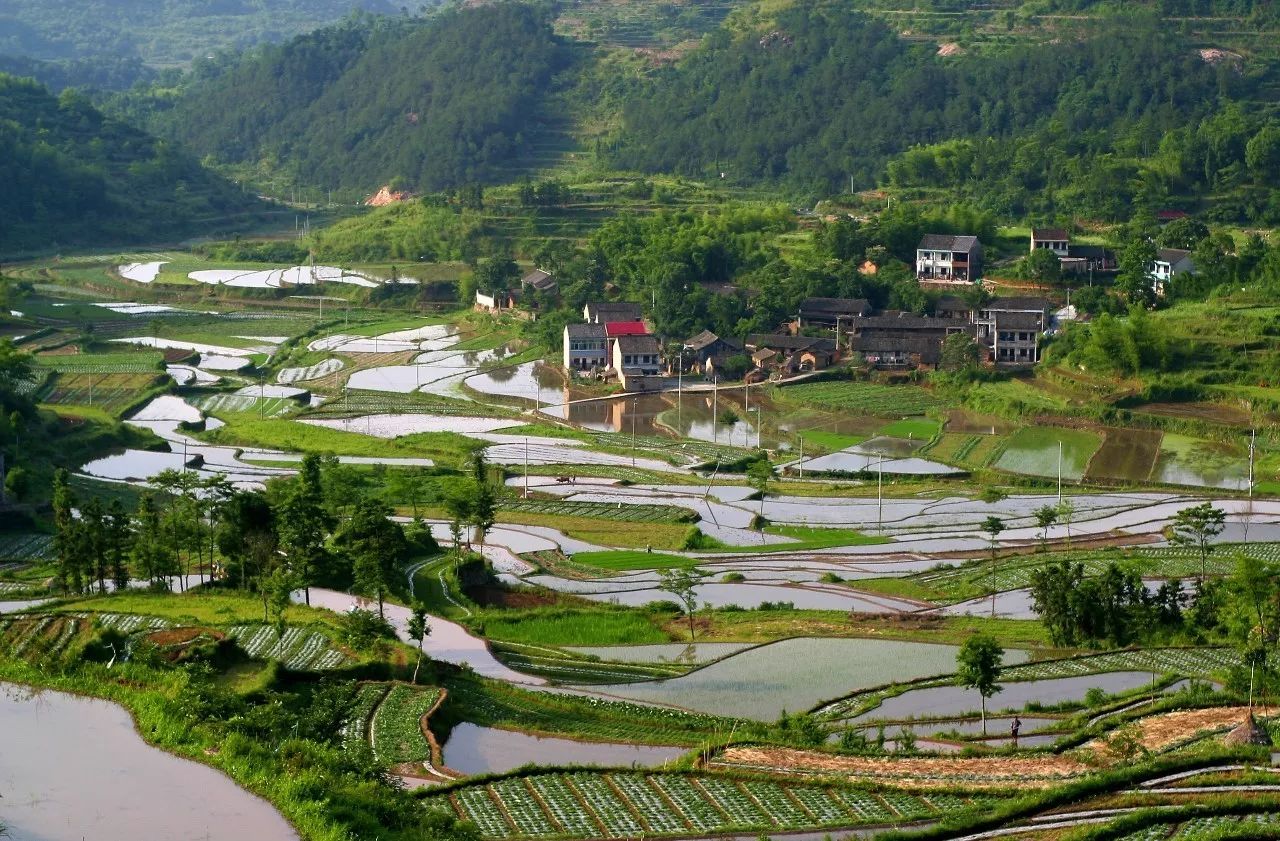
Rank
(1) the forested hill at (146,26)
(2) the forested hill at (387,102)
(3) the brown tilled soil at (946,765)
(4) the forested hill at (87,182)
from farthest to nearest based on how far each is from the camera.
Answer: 1. (1) the forested hill at (146,26)
2. (2) the forested hill at (387,102)
3. (4) the forested hill at (87,182)
4. (3) the brown tilled soil at (946,765)

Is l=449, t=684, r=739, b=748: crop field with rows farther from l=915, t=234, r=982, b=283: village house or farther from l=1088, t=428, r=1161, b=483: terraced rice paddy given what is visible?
l=915, t=234, r=982, b=283: village house

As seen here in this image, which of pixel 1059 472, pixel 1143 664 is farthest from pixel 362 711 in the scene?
pixel 1059 472

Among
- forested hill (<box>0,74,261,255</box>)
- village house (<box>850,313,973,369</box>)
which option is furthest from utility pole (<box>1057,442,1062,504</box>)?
forested hill (<box>0,74,261,255</box>)

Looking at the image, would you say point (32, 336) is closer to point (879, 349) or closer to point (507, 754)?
point (879, 349)

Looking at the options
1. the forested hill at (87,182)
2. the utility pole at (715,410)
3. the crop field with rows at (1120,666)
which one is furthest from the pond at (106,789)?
the forested hill at (87,182)

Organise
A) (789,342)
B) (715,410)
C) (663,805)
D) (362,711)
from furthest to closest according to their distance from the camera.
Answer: (789,342), (715,410), (362,711), (663,805)

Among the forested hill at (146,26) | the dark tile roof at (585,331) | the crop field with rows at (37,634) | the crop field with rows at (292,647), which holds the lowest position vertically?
the crop field with rows at (292,647)

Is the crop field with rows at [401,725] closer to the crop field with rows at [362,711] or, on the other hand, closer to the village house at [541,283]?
the crop field with rows at [362,711]

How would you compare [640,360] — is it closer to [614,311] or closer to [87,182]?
[614,311]
